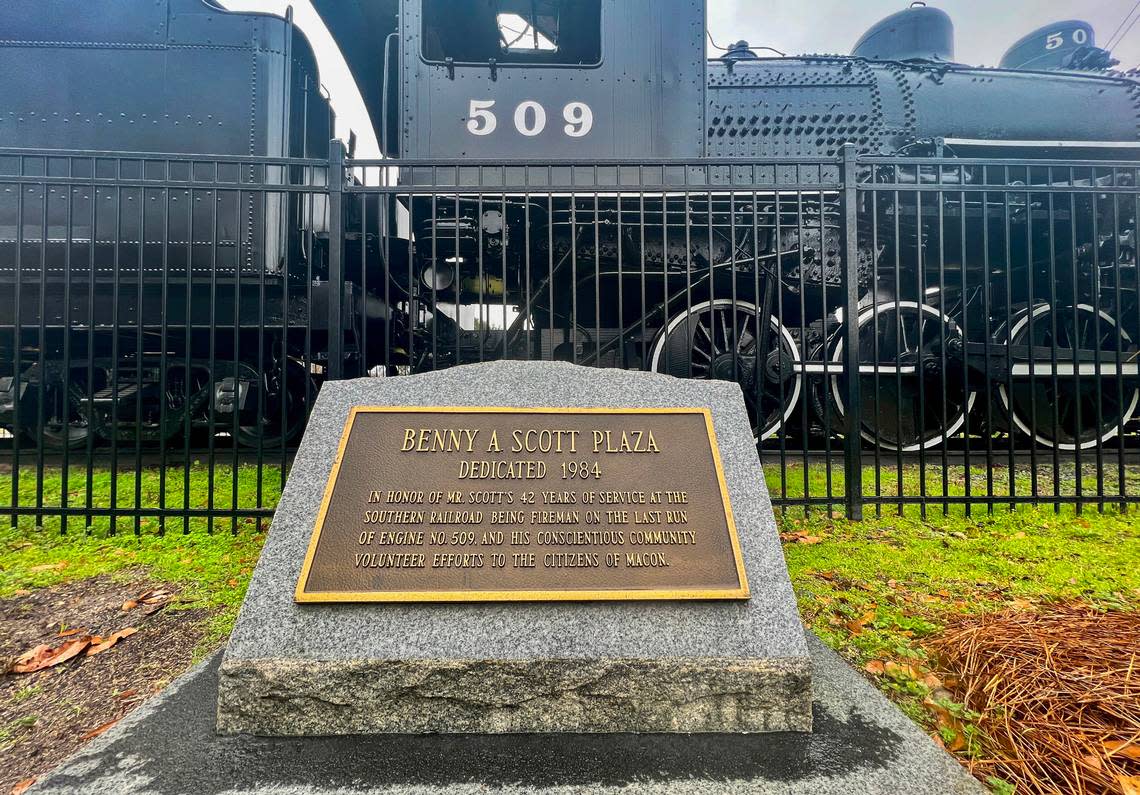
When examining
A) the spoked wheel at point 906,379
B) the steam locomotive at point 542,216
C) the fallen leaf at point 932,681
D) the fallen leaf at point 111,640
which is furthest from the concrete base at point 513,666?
the spoked wheel at point 906,379

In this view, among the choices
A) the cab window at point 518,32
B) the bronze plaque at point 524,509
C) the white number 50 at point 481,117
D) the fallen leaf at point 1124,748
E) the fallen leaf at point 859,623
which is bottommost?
the fallen leaf at point 859,623

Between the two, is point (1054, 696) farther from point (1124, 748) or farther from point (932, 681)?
point (932, 681)

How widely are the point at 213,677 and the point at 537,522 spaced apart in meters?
1.00

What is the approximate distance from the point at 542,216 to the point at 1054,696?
3.82 meters

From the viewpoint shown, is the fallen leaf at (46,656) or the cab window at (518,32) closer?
the fallen leaf at (46,656)

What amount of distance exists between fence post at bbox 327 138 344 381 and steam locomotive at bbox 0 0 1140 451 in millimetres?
25

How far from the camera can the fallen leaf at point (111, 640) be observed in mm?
1977

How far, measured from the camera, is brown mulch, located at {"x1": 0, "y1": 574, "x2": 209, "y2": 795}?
1.53 m

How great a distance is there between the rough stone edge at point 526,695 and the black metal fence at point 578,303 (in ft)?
6.35

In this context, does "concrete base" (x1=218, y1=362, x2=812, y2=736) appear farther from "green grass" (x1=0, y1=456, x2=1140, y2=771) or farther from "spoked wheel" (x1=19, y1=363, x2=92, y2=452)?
"spoked wheel" (x1=19, y1=363, x2=92, y2=452)

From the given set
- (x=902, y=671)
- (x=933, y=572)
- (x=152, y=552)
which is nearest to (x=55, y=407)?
(x=152, y=552)

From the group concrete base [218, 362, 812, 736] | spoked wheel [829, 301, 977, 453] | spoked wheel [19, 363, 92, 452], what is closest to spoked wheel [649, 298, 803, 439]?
spoked wheel [829, 301, 977, 453]

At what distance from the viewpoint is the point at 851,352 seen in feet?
10.6

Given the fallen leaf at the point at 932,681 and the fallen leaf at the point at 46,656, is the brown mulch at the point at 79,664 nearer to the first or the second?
the fallen leaf at the point at 46,656
